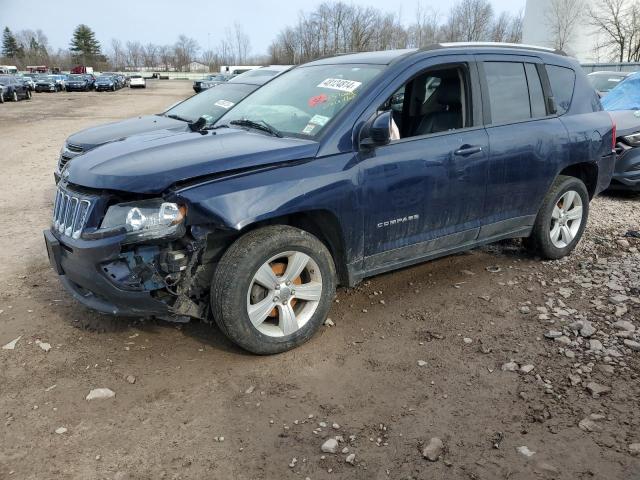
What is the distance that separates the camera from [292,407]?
3066 mm

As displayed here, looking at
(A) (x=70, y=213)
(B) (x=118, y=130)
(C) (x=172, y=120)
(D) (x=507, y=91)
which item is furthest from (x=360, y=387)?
(C) (x=172, y=120)

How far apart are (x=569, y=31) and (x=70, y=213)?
6178cm

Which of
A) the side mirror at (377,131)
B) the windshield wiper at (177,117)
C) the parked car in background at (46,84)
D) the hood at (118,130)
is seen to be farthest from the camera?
the parked car in background at (46,84)

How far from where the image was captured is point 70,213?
3.46 metres

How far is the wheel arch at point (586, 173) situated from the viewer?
5.22 m

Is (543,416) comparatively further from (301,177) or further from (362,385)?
(301,177)

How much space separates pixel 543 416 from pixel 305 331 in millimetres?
1508

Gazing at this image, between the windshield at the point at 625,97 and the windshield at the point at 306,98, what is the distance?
20.0ft

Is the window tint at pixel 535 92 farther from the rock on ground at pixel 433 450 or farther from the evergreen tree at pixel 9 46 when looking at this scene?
the evergreen tree at pixel 9 46

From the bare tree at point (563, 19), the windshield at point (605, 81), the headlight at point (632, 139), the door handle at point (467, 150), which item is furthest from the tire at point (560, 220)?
the bare tree at point (563, 19)

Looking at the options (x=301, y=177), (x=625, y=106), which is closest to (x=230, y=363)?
(x=301, y=177)

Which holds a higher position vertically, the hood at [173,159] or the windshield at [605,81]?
the windshield at [605,81]

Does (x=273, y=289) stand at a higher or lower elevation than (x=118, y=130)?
lower

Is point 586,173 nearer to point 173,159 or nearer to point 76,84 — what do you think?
point 173,159
